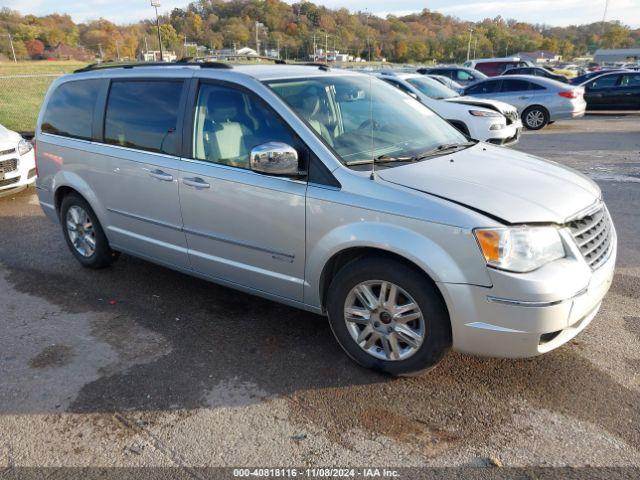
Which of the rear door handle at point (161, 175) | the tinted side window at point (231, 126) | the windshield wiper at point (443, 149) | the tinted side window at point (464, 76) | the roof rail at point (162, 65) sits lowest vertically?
the tinted side window at point (464, 76)

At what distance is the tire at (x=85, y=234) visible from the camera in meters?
4.98

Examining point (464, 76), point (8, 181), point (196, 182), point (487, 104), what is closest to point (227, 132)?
point (196, 182)

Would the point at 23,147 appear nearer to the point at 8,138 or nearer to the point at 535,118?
the point at 8,138

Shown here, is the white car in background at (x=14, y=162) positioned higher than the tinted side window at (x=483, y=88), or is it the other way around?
the tinted side window at (x=483, y=88)

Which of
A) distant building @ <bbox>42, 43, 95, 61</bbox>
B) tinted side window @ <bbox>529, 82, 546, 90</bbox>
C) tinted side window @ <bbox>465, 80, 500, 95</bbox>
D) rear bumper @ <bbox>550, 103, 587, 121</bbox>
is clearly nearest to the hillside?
distant building @ <bbox>42, 43, 95, 61</bbox>

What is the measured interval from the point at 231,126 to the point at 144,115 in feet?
3.12

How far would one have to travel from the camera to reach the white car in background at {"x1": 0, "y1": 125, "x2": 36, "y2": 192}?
24.7 feet

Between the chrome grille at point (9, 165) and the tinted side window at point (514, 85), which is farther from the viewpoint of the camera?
the tinted side window at point (514, 85)

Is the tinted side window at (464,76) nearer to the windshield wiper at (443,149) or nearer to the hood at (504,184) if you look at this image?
the windshield wiper at (443,149)

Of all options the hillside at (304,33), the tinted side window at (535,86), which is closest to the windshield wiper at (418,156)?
the tinted side window at (535,86)

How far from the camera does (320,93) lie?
3.83 m

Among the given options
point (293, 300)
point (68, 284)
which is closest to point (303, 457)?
point (293, 300)

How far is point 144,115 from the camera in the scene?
4277mm

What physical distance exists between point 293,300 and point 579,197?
189 cm
